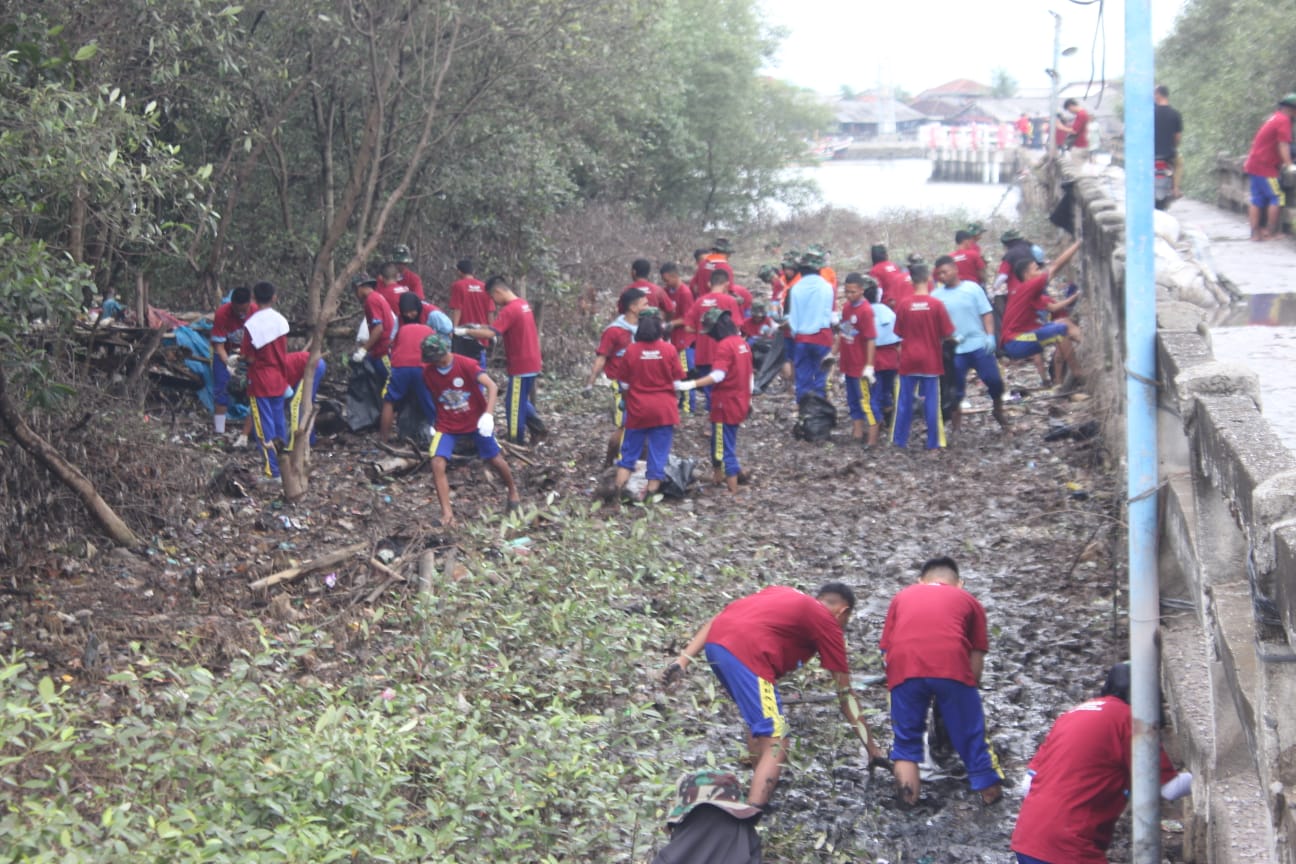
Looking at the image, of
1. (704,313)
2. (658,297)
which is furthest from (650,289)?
(704,313)

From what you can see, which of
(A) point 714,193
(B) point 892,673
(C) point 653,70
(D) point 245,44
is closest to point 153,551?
(D) point 245,44

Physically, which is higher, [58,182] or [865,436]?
[58,182]

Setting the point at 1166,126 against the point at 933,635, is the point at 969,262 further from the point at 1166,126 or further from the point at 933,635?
the point at 933,635

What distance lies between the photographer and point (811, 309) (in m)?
13.5

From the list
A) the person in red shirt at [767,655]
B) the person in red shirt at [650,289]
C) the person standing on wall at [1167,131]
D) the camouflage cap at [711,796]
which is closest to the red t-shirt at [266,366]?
the person in red shirt at [650,289]

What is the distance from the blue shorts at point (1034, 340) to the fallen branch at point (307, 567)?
7.27 m

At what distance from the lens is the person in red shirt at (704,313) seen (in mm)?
13289

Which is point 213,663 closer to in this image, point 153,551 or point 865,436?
point 153,551

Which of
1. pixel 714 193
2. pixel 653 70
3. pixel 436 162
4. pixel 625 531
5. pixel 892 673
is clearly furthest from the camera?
pixel 714 193

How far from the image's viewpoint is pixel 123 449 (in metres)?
9.83

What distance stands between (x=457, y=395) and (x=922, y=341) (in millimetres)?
4579

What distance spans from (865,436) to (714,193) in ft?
53.5

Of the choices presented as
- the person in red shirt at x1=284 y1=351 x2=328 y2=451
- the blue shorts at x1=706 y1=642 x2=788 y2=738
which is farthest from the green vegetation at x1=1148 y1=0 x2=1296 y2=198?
the blue shorts at x1=706 y1=642 x2=788 y2=738

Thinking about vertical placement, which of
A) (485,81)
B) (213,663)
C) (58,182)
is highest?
(485,81)
